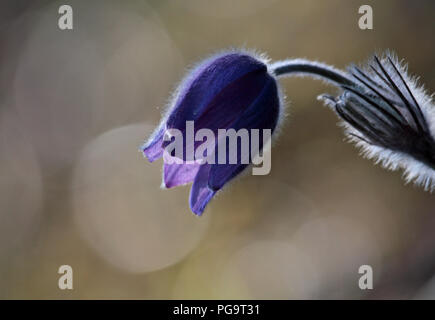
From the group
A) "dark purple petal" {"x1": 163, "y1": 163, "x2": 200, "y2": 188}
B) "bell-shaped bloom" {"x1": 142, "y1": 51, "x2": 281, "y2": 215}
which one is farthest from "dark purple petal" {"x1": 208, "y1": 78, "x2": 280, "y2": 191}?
"dark purple petal" {"x1": 163, "y1": 163, "x2": 200, "y2": 188}

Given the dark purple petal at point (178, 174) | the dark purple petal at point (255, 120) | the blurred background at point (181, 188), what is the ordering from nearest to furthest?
the dark purple petal at point (255, 120), the dark purple petal at point (178, 174), the blurred background at point (181, 188)

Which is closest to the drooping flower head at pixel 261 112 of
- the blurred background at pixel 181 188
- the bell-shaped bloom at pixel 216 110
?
the bell-shaped bloom at pixel 216 110

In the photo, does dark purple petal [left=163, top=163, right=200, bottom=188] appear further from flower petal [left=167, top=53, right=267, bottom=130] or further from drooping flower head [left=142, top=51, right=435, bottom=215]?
flower petal [left=167, top=53, right=267, bottom=130]

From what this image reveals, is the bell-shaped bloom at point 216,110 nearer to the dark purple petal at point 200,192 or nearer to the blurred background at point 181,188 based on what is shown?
the dark purple petal at point 200,192

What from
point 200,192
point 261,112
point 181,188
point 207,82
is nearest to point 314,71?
point 261,112

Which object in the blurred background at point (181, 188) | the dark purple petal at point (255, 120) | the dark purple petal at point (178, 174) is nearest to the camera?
the dark purple petal at point (255, 120)

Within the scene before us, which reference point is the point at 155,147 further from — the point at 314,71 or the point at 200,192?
the point at 314,71
